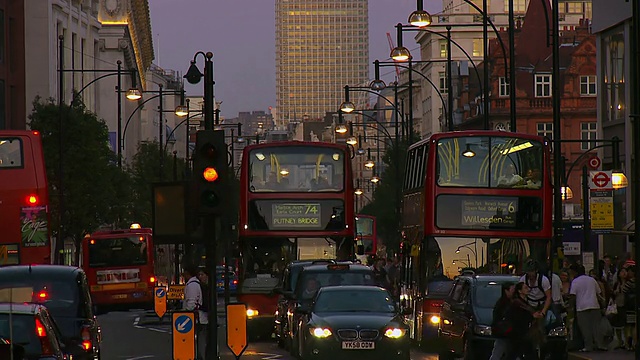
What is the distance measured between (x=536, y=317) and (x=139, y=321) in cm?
2902

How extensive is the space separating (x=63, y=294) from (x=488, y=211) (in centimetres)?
1208

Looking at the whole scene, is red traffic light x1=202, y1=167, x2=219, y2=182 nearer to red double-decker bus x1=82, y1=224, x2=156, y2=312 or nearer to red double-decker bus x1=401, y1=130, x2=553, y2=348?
red double-decker bus x1=401, y1=130, x2=553, y2=348

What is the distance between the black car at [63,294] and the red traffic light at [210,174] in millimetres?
2915

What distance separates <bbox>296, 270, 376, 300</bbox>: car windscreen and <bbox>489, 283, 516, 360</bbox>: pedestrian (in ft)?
29.8

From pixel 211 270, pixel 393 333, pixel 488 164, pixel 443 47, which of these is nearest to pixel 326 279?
pixel 488 164

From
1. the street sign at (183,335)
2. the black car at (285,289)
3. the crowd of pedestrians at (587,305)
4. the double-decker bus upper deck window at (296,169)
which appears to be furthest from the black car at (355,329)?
the double-decker bus upper deck window at (296,169)

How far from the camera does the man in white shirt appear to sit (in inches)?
1142

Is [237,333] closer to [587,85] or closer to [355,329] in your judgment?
[355,329]

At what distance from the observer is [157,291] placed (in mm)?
44000

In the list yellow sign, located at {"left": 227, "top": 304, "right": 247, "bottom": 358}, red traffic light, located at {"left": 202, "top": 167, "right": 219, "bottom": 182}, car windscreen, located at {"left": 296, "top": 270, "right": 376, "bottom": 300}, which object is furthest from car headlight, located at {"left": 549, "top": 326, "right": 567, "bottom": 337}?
red traffic light, located at {"left": 202, "top": 167, "right": 219, "bottom": 182}

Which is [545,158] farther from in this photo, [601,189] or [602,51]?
[602,51]

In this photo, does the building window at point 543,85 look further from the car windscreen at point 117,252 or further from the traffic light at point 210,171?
the traffic light at point 210,171

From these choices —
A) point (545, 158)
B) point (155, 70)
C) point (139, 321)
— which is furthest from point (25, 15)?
point (155, 70)

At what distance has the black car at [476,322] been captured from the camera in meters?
23.7
